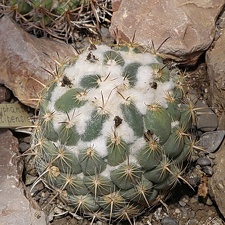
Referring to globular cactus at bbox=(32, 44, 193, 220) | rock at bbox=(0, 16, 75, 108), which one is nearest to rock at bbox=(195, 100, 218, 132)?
globular cactus at bbox=(32, 44, 193, 220)

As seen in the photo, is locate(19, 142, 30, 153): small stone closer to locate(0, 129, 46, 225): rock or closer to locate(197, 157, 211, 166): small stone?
locate(0, 129, 46, 225): rock

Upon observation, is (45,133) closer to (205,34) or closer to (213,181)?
(213,181)

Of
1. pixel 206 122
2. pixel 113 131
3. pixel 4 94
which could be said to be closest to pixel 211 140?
pixel 206 122

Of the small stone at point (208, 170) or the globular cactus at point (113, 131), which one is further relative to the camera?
the small stone at point (208, 170)

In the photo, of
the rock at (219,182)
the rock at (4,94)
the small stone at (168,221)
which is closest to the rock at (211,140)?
the rock at (219,182)

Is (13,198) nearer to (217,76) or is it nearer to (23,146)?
(23,146)

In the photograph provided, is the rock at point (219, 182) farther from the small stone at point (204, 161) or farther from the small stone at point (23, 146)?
the small stone at point (23, 146)
